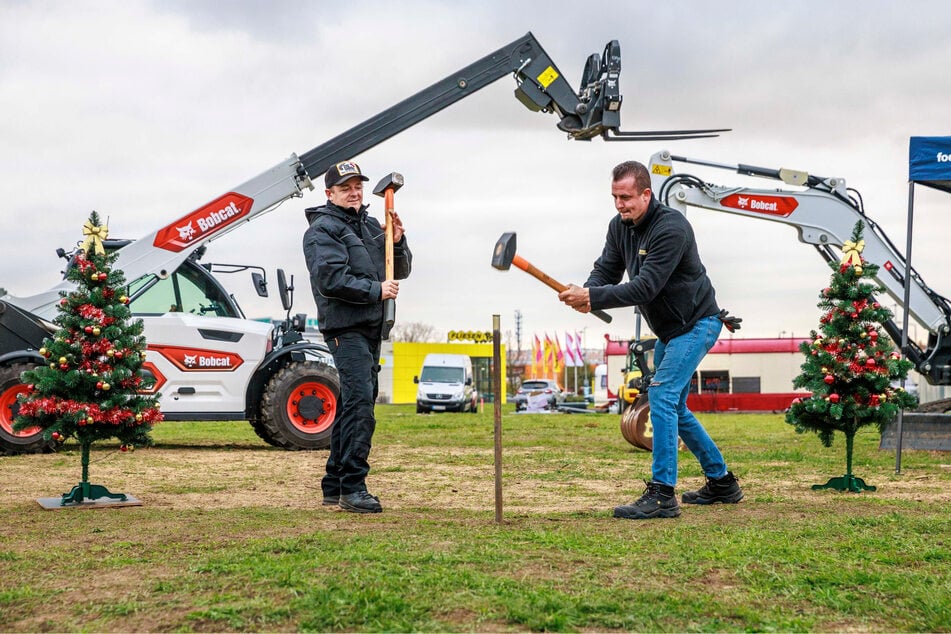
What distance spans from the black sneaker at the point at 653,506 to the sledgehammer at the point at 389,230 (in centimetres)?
180

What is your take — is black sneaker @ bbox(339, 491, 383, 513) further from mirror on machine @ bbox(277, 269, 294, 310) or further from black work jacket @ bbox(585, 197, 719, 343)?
mirror on machine @ bbox(277, 269, 294, 310)

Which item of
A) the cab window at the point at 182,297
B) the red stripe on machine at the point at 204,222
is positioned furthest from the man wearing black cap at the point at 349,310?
the cab window at the point at 182,297

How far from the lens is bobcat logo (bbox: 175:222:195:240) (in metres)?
12.5

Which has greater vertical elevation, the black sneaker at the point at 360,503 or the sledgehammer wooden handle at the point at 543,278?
the sledgehammer wooden handle at the point at 543,278

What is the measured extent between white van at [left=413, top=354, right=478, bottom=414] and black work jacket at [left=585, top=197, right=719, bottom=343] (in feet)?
96.8

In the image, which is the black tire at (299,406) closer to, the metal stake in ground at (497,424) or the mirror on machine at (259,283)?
the mirror on machine at (259,283)

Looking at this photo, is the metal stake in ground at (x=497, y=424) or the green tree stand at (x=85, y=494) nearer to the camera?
the metal stake in ground at (x=497, y=424)

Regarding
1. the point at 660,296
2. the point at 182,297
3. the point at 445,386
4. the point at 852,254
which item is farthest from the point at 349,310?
the point at 445,386

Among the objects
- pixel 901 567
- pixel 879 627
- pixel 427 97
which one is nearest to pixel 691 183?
pixel 427 97

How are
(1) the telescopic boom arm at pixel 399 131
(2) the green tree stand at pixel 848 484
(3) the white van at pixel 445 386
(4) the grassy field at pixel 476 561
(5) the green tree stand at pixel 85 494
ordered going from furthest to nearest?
(3) the white van at pixel 445 386
(1) the telescopic boom arm at pixel 399 131
(2) the green tree stand at pixel 848 484
(5) the green tree stand at pixel 85 494
(4) the grassy field at pixel 476 561

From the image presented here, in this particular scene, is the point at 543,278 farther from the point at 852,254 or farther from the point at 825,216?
the point at 825,216

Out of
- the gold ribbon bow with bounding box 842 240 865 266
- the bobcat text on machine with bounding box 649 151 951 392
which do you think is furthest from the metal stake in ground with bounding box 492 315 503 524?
the bobcat text on machine with bounding box 649 151 951 392

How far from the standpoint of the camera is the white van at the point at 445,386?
36375 millimetres

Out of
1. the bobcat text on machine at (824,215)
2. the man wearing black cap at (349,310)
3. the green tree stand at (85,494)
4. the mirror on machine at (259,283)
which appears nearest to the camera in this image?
the man wearing black cap at (349,310)
